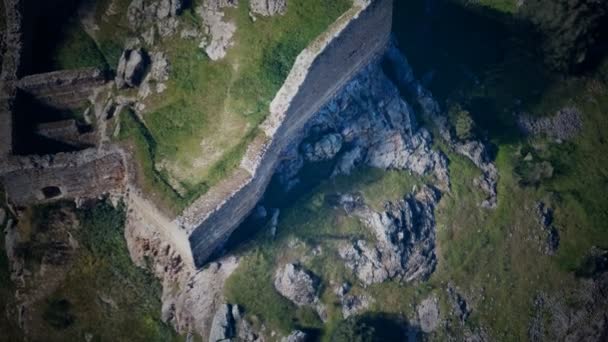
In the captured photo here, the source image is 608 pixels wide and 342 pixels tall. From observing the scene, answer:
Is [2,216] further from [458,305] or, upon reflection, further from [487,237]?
[487,237]

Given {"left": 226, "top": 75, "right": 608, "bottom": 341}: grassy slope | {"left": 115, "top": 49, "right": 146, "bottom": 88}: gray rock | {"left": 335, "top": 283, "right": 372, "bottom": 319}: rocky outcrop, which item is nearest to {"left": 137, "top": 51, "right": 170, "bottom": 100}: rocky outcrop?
{"left": 115, "top": 49, "right": 146, "bottom": 88}: gray rock

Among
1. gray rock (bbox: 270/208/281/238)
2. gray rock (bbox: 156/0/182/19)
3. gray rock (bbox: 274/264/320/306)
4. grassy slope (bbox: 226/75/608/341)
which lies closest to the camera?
gray rock (bbox: 274/264/320/306)

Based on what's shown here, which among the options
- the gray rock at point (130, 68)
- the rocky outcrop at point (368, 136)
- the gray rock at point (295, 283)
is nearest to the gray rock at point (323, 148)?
the rocky outcrop at point (368, 136)

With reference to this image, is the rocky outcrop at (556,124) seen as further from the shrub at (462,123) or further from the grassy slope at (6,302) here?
the grassy slope at (6,302)

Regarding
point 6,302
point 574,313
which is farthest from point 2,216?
point 574,313

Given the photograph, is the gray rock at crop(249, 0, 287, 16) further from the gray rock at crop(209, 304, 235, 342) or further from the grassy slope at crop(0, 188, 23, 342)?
the grassy slope at crop(0, 188, 23, 342)

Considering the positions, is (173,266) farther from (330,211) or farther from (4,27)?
(4,27)
